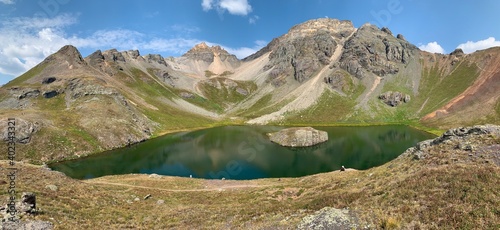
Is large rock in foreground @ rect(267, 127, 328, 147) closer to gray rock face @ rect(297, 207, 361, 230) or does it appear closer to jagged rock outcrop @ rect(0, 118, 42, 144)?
jagged rock outcrop @ rect(0, 118, 42, 144)

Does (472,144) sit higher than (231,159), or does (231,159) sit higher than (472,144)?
(472,144)

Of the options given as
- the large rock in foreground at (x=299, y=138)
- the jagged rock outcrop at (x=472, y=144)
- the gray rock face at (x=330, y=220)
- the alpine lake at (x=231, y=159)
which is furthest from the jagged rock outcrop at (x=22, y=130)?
the jagged rock outcrop at (x=472, y=144)

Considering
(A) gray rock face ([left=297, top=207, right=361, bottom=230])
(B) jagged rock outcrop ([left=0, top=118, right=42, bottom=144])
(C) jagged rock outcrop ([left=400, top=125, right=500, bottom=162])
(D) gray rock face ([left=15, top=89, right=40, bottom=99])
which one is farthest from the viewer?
(D) gray rock face ([left=15, top=89, right=40, bottom=99])

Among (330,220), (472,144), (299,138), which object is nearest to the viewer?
(330,220)

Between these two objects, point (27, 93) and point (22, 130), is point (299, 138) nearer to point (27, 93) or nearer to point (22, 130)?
point (22, 130)

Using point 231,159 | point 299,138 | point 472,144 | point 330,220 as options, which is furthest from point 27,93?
point 472,144

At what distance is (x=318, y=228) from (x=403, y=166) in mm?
18657

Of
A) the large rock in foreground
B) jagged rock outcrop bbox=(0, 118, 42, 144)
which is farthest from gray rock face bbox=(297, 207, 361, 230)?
jagged rock outcrop bbox=(0, 118, 42, 144)

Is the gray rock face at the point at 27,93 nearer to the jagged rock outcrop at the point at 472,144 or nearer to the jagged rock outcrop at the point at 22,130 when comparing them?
the jagged rock outcrop at the point at 22,130

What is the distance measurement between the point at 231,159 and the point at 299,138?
37337mm

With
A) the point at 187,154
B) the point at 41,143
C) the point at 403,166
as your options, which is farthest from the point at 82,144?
the point at 403,166

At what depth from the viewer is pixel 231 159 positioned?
3602 inches

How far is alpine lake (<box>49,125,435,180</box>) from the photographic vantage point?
77.0 metres

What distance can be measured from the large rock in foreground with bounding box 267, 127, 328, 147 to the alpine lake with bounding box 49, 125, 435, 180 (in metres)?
3.39
